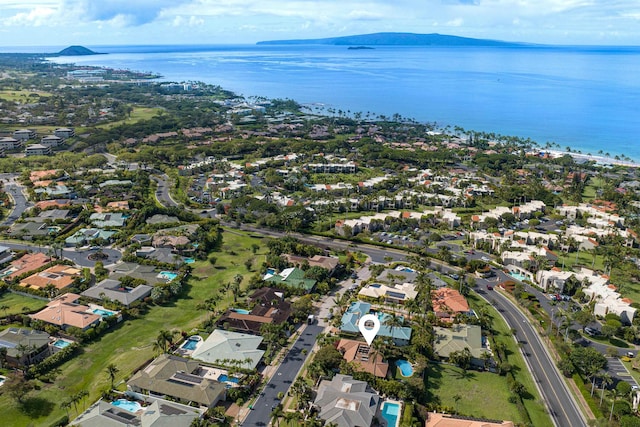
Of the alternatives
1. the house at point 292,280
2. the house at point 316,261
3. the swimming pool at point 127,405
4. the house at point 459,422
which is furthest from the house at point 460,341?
the swimming pool at point 127,405

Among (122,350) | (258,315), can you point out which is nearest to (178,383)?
(122,350)

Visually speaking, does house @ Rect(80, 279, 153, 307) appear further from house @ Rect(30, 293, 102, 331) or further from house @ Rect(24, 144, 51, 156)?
house @ Rect(24, 144, 51, 156)

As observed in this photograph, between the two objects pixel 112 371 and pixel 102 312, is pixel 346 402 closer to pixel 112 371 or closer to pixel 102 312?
pixel 112 371

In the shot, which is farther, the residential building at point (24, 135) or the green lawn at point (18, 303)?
the residential building at point (24, 135)

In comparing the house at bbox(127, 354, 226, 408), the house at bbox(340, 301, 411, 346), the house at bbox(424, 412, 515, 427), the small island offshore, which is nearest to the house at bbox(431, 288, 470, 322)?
the small island offshore

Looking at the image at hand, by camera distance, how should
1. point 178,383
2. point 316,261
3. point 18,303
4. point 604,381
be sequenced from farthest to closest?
point 316,261 → point 18,303 → point 604,381 → point 178,383

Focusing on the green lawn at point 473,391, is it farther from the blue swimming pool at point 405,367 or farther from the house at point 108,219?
the house at point 108,219
